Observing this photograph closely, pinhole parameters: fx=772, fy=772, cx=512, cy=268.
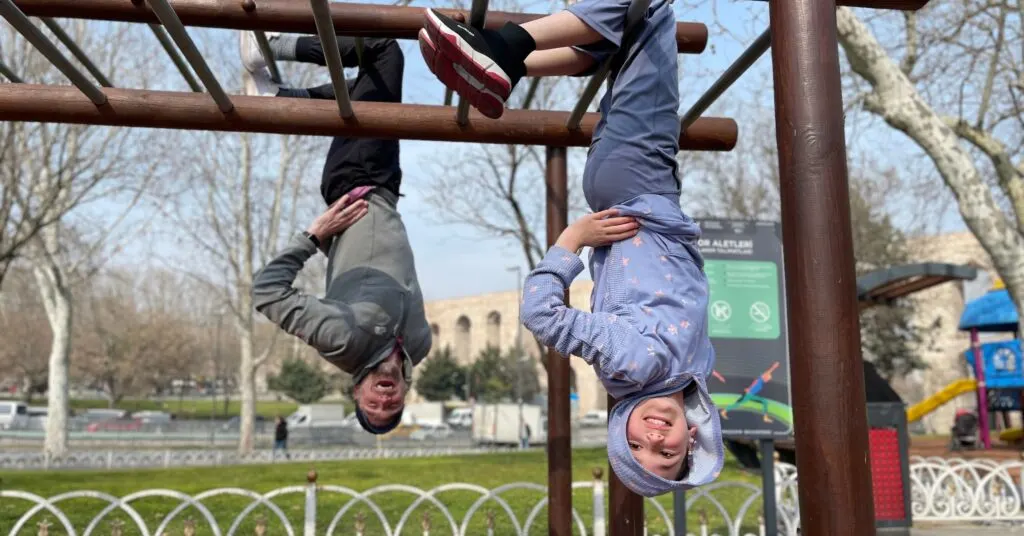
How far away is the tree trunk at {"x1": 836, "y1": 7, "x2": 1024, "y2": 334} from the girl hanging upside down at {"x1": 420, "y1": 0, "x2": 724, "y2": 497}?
6238mm

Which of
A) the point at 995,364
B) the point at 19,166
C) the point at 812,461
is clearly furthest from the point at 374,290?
the point at 995,364

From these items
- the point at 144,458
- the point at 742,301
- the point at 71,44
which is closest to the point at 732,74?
the point at 71,44

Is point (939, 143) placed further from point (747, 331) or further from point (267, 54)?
point (267, 54)

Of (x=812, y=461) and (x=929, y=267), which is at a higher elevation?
(x=929, y=267)

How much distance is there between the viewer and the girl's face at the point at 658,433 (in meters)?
2.00

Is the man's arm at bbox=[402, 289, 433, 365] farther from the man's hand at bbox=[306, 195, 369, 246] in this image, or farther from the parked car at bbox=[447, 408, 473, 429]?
the parked car at bbox=[447, 408, 473, 429]

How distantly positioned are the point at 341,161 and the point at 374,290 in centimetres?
67

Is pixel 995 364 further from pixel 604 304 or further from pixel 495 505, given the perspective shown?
pixel 604 304

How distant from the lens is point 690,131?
327 centimetres

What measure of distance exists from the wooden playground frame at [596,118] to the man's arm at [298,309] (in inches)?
21.0

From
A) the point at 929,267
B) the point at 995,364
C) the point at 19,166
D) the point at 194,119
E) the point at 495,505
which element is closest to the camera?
the point at 194,119

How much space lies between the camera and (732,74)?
107 inches

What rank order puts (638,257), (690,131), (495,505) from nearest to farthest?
(638,257) < (690,131) < (495,505)

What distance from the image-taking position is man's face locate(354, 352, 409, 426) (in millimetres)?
3088
